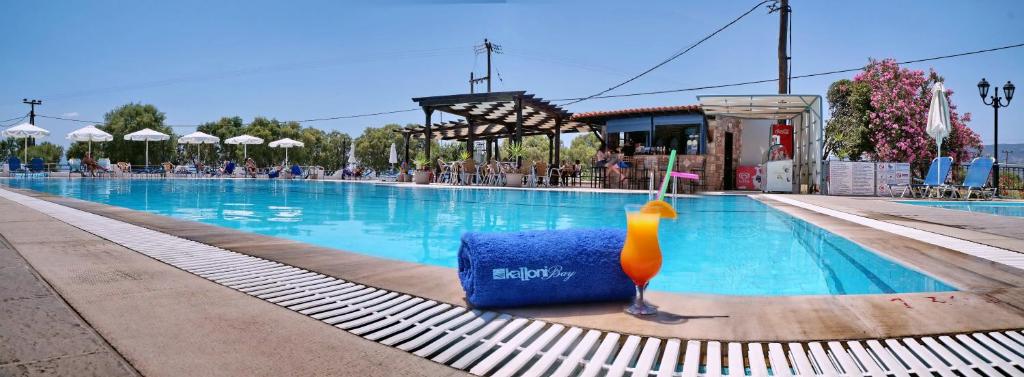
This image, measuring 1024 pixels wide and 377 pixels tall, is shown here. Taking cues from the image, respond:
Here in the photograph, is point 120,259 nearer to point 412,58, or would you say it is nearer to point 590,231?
point 590,231

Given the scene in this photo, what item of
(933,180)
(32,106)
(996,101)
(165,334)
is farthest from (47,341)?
(32,106)

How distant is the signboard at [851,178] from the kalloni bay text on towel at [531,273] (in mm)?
14576

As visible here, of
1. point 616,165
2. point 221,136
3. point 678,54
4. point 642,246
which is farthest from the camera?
point 221,136

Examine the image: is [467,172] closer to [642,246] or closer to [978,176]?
[978,176]

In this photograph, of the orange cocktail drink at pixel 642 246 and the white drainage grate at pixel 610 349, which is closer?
the white drainage grate at pixel 610 349

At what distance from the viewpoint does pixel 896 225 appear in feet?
18.3

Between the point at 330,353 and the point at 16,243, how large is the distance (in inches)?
142

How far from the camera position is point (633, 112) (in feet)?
62.7

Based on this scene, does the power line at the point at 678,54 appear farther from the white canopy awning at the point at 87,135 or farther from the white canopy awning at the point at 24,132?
the white canopy awning at the point at 24,132

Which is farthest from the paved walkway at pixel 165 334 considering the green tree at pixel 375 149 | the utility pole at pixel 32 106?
the utility pole at pixel 32 106

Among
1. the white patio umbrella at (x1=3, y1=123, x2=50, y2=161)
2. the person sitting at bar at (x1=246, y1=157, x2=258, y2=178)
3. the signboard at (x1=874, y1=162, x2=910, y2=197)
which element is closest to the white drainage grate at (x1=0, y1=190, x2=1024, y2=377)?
the signboard at (x1=874, y1=162, x2=910, y2=197)

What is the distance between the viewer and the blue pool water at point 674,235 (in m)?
3.63

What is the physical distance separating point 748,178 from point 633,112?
15.7ft

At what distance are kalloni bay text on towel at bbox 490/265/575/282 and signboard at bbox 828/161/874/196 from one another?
14576mm
